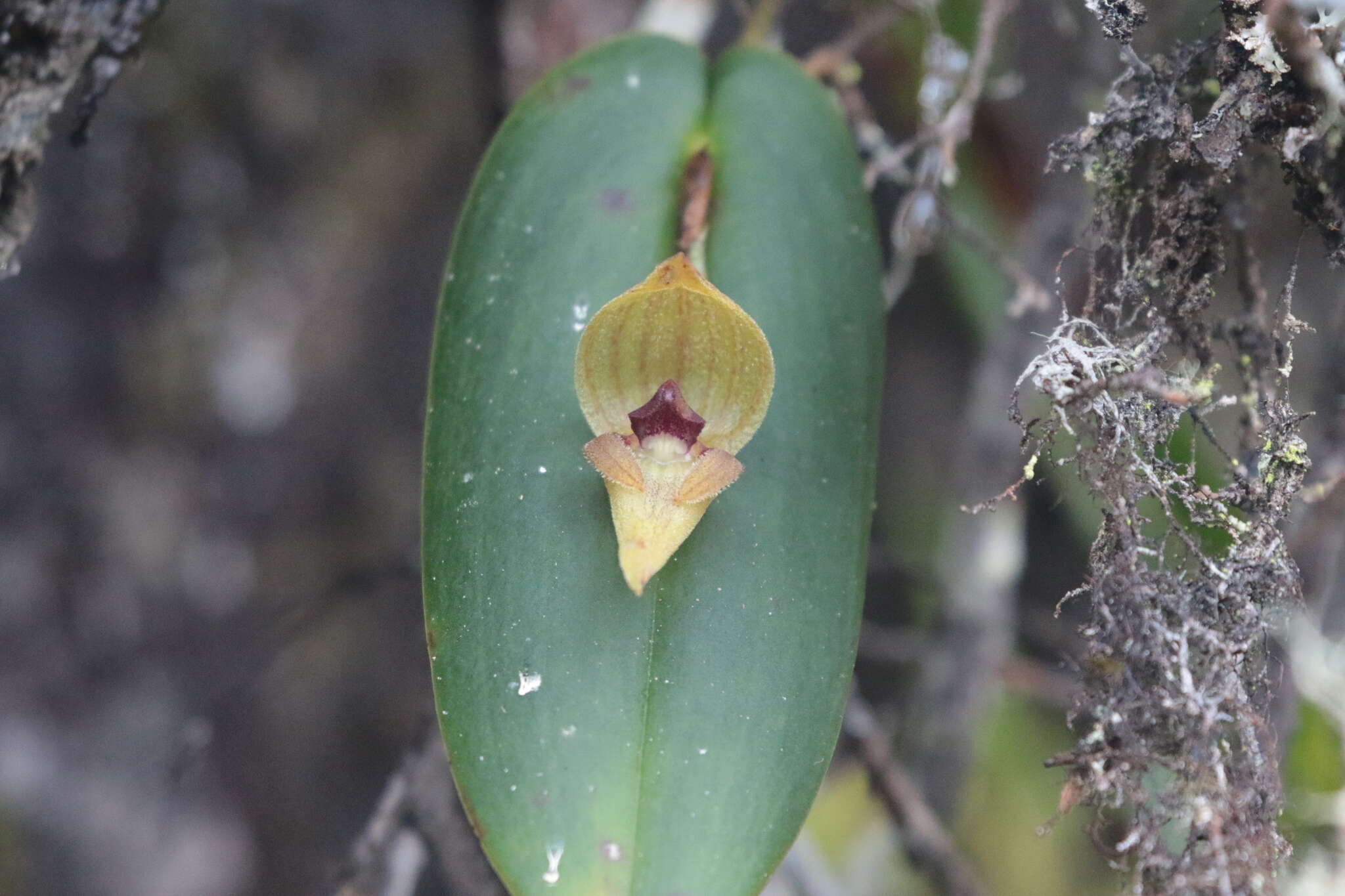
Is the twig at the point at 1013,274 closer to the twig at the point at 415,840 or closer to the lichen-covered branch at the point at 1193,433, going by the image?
the lichen-covered branch at the point at 1193,433

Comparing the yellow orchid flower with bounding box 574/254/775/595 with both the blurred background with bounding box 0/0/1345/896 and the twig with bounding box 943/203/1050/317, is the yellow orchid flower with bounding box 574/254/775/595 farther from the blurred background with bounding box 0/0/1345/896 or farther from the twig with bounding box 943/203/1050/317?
the blurred background with bounding box 0/0/1345/896

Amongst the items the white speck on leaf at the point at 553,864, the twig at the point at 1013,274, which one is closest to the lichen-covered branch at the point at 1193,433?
the twig at the point at 1013,274

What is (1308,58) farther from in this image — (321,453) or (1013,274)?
(321,453)

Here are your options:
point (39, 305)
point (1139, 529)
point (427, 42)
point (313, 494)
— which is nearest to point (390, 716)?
point (313, 494)

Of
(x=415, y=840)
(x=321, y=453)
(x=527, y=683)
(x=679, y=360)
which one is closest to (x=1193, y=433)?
(x=679, y=360)

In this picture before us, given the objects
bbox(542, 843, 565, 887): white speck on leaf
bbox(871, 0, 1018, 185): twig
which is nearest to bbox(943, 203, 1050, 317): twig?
bbox(871, 0, 1018, 185): twig

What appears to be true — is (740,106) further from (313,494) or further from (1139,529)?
(313,494)
